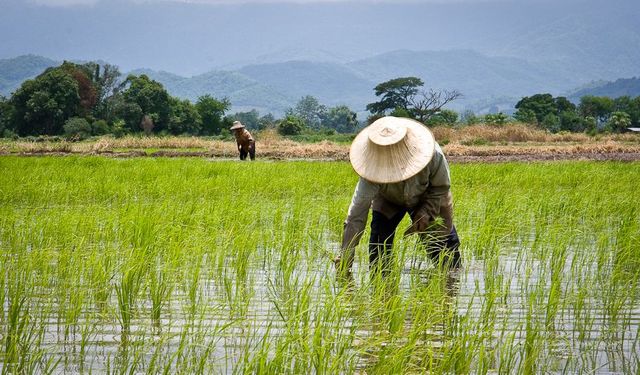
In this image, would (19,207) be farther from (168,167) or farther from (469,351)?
(469,351)

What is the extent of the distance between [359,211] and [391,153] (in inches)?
14.7

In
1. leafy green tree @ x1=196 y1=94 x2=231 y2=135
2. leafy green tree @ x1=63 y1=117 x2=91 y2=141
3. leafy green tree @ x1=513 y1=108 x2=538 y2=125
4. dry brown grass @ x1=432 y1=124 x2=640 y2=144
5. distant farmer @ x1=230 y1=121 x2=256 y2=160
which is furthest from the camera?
leafy green tree @ x1=513 y1=108 x2=538 y2=125

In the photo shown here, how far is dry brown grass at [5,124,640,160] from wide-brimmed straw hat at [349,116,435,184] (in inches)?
585

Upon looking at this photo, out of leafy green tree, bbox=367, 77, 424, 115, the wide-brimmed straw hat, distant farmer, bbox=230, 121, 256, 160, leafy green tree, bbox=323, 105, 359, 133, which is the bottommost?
leafy green tree, bbox=323, 105, 359, 133

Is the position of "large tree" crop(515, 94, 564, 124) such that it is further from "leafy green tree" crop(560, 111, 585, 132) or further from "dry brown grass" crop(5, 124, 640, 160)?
"dry brown grass" crop(5, 124, 640, 160)

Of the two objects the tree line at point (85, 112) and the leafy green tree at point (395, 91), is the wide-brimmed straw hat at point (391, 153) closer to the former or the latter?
the tree line at point (85, 112)

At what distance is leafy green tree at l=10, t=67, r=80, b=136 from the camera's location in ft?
148

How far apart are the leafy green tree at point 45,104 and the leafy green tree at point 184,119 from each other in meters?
5.77

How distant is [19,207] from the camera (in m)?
7.38

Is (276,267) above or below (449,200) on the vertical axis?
below

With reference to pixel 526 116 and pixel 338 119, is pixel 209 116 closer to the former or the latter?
pixel 526 116

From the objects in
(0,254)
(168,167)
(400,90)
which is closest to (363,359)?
(0,254)

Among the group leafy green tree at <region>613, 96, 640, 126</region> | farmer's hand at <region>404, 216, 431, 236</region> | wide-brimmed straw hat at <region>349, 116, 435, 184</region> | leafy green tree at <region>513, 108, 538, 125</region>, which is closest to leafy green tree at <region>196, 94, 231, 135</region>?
leafy green tree at <region>513, 108, 538, 125</region>

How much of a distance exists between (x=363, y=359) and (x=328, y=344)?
27 cm
